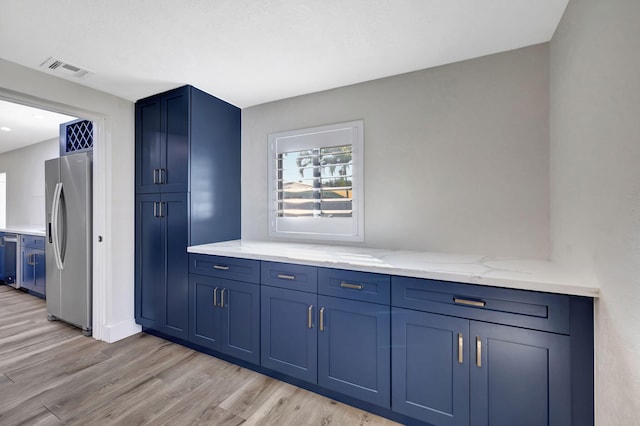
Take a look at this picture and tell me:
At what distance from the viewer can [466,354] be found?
1.49 m

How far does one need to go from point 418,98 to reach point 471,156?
593mm

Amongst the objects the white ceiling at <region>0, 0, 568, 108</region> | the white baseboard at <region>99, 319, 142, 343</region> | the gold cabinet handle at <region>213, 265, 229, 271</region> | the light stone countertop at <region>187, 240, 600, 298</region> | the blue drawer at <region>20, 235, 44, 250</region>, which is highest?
the white ceiling at <region>0, 0, 568, 108</region>

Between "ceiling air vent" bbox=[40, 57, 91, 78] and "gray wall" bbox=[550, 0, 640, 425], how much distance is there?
310cm

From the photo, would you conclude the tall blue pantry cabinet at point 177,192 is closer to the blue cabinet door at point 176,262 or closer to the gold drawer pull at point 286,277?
the blue cabinet door at point 176,262

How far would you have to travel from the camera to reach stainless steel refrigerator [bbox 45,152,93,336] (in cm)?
285

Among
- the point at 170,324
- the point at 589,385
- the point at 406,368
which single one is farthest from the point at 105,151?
the point at 589,385

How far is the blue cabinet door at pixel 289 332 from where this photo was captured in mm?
1949

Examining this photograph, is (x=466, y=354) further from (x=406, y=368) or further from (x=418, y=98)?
(x=418, y=98)

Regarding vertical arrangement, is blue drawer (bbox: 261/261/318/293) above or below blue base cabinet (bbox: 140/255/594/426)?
above

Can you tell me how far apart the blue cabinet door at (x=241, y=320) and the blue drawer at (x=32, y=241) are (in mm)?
3327

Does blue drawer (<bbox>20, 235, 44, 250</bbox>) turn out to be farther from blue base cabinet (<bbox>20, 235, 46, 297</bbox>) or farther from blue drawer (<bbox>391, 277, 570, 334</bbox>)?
blue drawer (<bbox>391, 277, 570, 334</bbox>)

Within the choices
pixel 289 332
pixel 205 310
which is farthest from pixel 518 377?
pixel 205 310

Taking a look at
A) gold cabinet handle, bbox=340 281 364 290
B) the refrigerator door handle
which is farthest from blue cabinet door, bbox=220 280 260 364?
the refrigerator door handle

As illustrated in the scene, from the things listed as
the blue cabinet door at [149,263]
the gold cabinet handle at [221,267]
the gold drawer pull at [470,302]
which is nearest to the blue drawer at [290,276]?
the gold cabinet handle at [221,267]
